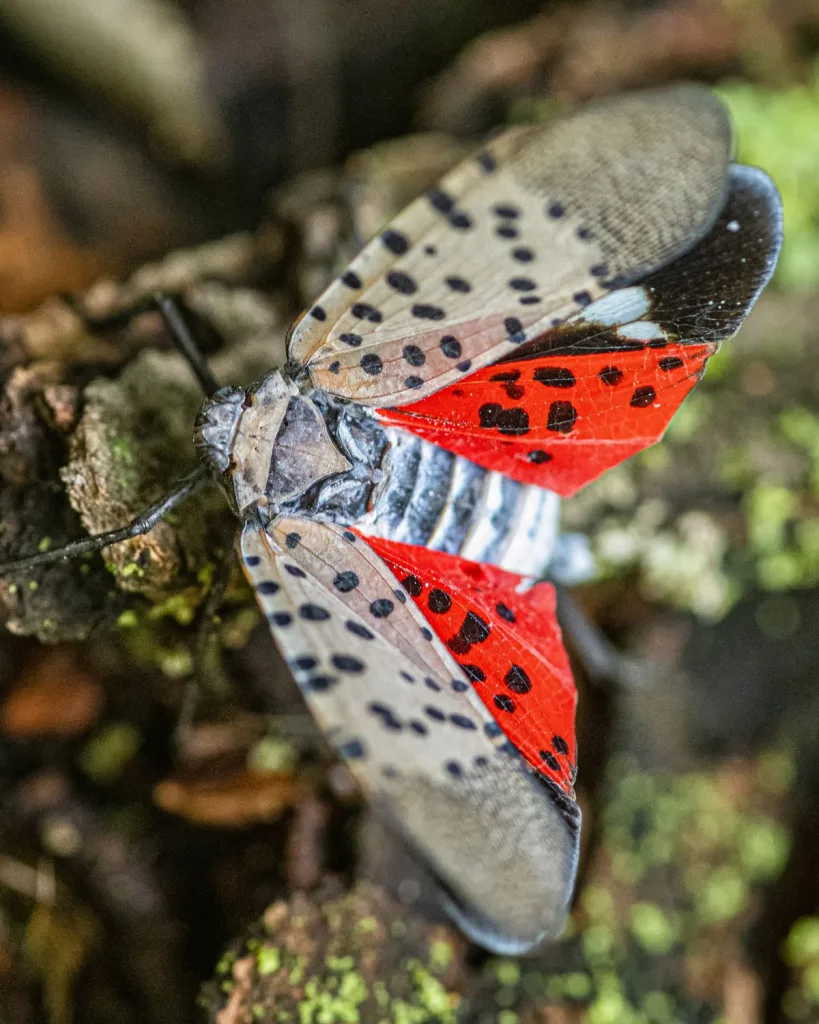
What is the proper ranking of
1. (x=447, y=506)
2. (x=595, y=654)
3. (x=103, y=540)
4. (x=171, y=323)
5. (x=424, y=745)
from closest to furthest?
(x=424, y=745), (x=103, y=540), (x=447, y=506), (x=171, y=323), (x=595, y=654)

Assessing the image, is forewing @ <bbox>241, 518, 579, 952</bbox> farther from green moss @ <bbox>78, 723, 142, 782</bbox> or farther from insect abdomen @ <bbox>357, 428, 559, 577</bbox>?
green moss @ <bbox>78, 723, 142, 782</bbox>

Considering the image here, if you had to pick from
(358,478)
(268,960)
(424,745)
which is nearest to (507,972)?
(268,960)

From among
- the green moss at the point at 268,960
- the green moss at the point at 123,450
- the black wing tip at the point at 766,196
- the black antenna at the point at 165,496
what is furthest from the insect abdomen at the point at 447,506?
the green moss at the point at 268,960

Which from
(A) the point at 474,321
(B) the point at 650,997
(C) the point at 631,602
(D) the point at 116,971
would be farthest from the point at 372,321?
(B) the point at 650,997

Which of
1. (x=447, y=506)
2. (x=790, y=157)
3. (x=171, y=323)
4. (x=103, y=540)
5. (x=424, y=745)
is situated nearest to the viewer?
(x=424, y=745)

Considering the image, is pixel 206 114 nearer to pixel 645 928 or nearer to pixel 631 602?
pixel 631 602

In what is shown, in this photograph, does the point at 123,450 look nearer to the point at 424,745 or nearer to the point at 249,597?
the point at 249,597
